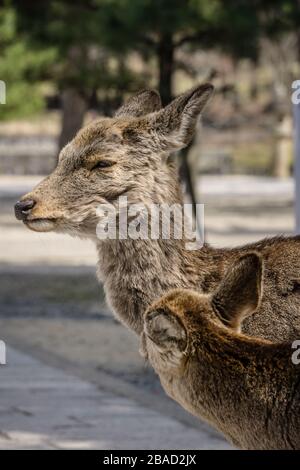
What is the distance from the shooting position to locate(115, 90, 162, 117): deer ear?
261 inches

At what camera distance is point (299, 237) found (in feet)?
19.3

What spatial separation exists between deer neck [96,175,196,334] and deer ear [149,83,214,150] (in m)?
0.28

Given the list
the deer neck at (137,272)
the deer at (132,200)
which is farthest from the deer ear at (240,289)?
the deer neck at (137,272)

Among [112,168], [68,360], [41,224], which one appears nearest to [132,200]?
[112,168]

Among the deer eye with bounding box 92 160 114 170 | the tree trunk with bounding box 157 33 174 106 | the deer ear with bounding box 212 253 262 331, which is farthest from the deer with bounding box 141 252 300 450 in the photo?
the tree trunk with bounding box 157 33 174 106

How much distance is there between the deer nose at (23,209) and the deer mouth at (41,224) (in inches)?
1.1

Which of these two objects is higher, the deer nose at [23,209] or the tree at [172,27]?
the tree at [172,27]

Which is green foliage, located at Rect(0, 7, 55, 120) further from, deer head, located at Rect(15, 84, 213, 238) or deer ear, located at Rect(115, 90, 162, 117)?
deer head, located at Rect(15, 84, 213, 238)

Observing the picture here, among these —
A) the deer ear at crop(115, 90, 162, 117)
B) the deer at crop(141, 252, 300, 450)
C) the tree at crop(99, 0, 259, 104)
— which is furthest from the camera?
the tree at crop(99, 0, 259, 104)

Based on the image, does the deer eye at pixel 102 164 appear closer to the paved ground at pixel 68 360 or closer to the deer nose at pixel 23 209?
the deer nose at pixel 23 209

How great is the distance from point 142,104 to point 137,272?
1.13 metres

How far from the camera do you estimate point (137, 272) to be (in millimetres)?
5879

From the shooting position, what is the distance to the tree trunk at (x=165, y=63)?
18.3m
